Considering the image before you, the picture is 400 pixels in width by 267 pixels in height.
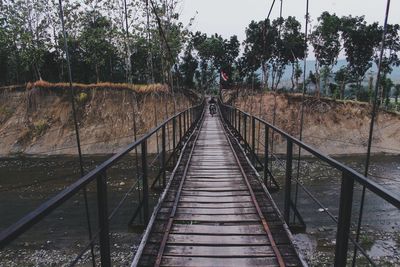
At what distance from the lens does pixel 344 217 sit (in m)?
2.10

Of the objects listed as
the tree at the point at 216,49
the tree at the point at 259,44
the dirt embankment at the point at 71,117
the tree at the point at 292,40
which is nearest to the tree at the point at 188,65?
the tree at the point at 216,49

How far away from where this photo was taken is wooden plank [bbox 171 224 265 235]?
3.49m

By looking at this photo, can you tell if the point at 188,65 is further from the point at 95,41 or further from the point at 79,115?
the point at 79,115

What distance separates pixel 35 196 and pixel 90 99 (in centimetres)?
1262

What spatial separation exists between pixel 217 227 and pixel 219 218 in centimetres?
26

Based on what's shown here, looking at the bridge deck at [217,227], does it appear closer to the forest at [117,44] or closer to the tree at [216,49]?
the forest at [117,44]

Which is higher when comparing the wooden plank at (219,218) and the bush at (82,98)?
the bush at (82,98)

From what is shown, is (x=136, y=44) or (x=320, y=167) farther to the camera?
(x=136, y=44)

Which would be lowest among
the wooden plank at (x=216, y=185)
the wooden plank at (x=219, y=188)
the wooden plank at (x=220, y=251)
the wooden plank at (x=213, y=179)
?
the wooden plank at (x=213, y=179)

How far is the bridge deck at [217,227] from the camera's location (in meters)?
2.94

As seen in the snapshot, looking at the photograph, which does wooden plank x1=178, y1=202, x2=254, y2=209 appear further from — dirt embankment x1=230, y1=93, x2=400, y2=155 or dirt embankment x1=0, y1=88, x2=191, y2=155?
dirt embankment x1=230, y1=93, x2=400, y2=155

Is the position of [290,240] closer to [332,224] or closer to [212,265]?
[212,265]

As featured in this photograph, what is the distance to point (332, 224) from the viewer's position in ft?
37.7

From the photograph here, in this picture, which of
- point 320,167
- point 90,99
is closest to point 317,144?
point 320,167
